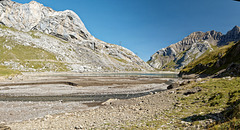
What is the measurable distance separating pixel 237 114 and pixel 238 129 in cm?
230

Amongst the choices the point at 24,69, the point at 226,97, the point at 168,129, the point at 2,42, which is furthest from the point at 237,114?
the point at 2,42

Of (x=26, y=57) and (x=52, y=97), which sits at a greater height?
(x=26, y=57)

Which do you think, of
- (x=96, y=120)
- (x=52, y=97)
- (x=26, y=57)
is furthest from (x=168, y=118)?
(x=26, y=57)

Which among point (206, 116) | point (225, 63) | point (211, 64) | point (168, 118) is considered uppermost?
point (211, 64)

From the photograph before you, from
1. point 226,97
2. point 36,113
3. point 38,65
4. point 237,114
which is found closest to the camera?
point 237,114

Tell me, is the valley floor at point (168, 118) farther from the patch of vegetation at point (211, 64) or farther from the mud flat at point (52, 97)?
the patch of vegetation at point (211, 64)

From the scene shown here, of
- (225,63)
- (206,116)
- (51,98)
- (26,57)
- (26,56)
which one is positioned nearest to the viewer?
(206,116)

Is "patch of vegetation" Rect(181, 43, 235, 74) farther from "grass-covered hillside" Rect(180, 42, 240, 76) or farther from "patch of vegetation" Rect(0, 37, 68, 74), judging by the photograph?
"patch of vegetation" Rect(0, 37, 68, 74)

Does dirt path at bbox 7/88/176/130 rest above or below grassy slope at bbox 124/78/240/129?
below

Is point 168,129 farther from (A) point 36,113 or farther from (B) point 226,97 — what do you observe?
(A) point 36,113

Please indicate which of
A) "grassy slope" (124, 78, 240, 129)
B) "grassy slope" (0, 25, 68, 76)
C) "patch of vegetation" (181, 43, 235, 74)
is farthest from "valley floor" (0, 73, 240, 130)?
"grassy slope" (0, 25, 68, 76)

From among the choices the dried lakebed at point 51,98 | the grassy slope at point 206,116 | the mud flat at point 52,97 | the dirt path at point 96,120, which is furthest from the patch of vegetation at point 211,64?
the dirt path at point 96,120

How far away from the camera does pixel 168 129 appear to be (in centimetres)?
1017

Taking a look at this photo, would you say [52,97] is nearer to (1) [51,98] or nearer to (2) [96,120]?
(1) [51,98]
